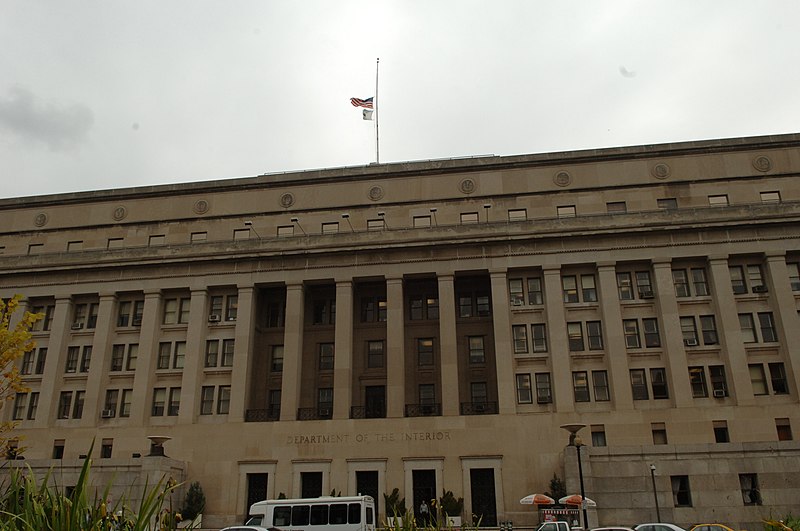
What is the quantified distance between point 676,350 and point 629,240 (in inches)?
322

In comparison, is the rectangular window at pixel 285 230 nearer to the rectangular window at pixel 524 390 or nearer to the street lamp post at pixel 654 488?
the rectangular window at pixel 524 390

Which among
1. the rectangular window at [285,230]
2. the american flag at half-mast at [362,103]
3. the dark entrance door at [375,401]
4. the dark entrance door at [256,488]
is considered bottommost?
the dark entrance door at [256,488]

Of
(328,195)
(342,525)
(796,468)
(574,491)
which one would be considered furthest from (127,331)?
(796,468)

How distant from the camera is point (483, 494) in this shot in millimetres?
41406

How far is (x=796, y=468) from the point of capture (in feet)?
118

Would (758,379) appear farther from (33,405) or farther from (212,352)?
(33,405)

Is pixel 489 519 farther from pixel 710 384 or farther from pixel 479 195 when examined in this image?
pixel 479 195

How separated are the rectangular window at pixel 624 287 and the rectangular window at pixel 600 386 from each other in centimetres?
558

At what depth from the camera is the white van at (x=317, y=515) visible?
101 ft

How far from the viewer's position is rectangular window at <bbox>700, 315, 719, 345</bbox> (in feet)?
144

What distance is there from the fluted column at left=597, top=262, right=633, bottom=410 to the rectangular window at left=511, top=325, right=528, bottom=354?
533 cm

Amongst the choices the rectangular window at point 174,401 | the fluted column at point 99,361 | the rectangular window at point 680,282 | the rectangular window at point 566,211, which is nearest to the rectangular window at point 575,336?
the rectangular window at point 680,282

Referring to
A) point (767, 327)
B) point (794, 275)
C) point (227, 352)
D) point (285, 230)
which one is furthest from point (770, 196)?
point (227, 352)

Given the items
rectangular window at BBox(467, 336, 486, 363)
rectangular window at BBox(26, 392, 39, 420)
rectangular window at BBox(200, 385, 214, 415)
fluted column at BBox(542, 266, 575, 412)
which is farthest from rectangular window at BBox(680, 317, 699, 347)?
rectangular window at BBox(26, 392, 39, 420)
